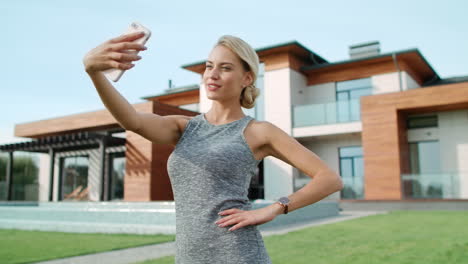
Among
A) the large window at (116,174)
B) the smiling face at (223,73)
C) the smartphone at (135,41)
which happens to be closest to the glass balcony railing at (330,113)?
the large window at (116,174)

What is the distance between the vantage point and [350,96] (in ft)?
75.7

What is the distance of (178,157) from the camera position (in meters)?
1.78

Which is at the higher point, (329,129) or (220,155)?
(329,129)

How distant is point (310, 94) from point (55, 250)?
61.4 feet

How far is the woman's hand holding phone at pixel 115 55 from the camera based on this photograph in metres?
1.48

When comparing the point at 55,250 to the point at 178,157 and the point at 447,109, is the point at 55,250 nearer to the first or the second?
the point at 178,157

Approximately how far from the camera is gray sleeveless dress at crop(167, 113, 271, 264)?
66.0 inches

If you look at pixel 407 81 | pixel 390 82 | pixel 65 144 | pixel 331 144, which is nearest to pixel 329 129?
pixel 331 144

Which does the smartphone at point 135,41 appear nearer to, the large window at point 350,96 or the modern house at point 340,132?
the modern house at point 340,132

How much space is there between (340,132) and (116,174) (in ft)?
43.5

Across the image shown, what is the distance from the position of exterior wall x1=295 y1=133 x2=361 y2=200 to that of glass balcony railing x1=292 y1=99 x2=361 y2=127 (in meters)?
1.47

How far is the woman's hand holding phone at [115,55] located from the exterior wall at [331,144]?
21.4m

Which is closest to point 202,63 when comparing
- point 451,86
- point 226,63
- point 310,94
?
point 310,94

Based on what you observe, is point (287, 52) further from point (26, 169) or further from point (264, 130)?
point (26, 169)
